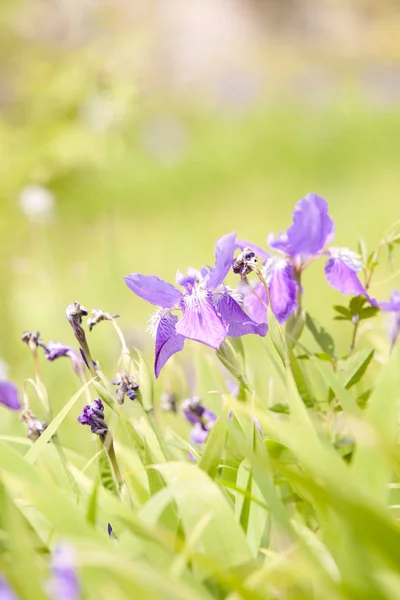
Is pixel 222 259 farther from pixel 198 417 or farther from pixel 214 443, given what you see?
pixel 198 417

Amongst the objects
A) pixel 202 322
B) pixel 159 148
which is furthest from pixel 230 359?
pixel 159 148

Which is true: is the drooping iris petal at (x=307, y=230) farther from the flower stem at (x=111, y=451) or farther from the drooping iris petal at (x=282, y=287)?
the flower stem at (x=111, y=451)

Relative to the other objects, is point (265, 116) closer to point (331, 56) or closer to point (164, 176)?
point (164, 176)

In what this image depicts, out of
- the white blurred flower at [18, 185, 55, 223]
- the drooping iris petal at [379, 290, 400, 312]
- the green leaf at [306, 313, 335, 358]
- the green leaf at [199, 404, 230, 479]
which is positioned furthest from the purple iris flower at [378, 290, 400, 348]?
the white blurred flower at [18, 185, 55, 223]

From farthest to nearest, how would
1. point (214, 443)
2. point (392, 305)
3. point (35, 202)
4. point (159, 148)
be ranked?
point (159, 148) < point (35, 202) < point (392, 305) < point (214, 443)

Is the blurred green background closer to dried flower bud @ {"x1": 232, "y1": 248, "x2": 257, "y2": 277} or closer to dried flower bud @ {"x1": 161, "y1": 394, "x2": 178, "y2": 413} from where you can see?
dried flower bud @ {"x1": 161, "y1": 394, "x2": 178, "y2": 413}

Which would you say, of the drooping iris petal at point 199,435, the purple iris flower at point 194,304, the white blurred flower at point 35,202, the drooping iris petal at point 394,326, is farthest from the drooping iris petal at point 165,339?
the white blurred flower at point 35,202


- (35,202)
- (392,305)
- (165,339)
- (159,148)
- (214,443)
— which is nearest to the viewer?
(214,443)
